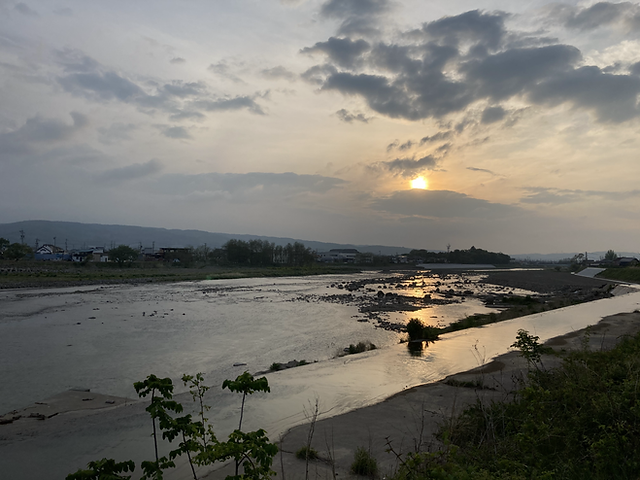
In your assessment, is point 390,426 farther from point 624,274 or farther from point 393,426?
point 624,274

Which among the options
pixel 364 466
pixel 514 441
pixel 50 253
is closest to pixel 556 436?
pixel 514 441

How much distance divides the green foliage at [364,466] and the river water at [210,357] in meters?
2.82

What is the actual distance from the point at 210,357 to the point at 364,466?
11.7m

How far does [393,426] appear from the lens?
30.7 feet

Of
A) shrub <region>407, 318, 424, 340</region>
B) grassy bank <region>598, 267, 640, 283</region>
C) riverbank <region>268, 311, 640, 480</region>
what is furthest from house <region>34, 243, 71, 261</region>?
grassy bank <region>598, 267, 640, 283</region>

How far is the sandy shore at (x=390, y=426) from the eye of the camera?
7.46 metres

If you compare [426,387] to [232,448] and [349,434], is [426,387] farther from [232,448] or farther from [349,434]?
[232,448]

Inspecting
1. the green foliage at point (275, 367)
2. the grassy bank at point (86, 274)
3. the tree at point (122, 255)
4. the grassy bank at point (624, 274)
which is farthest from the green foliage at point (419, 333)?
the tree at point (122, 255)

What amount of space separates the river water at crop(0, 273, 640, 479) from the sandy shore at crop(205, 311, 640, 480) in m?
0.85

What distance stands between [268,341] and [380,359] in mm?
6615

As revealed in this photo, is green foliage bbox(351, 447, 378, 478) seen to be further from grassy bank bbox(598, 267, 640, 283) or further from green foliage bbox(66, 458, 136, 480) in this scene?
grassy bank bbox(598, 267, 640, 283)

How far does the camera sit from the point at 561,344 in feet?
59.3

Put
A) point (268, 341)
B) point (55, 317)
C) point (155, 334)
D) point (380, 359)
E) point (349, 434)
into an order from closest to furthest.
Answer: point (349, 434) → point (380, 359) → point (268, 341) → point (155, 334) → point (55, 317)

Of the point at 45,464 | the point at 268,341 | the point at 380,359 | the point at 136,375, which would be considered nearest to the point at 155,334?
the point at 268,341
